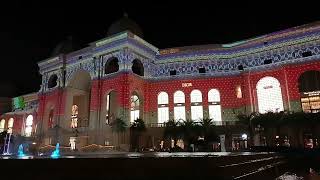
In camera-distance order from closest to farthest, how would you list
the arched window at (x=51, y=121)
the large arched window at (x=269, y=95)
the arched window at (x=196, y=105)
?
the large arched window at (x=269, y=95) < the arched window at (x=196, y=105) < the arched window at (x=51, y=121)

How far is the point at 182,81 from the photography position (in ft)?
135

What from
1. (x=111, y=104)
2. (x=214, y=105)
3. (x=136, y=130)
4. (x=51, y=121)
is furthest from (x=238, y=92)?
(x=51, y=121)

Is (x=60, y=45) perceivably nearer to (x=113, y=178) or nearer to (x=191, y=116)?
(x=191, y=116)

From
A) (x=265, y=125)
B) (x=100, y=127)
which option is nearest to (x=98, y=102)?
(x=100, y=127)

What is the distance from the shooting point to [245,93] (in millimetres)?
38406

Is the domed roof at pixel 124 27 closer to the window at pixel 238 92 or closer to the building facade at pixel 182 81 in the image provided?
the building facade at pixel 182 81

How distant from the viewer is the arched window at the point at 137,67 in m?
40.3

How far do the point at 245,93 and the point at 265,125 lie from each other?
23.8ft

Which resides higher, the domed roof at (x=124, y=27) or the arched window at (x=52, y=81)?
the domed roof at (x=124, y=27)

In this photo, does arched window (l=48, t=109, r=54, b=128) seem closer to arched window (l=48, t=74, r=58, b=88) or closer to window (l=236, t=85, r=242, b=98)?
arched window (l=48, t=74, r=58, b=88)

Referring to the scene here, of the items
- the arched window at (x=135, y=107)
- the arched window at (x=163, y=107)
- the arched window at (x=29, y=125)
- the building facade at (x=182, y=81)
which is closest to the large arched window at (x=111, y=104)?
the building facade at (x=182, y=81)

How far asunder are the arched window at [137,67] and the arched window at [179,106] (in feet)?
19.9

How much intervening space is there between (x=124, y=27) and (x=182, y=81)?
1250 centimetres

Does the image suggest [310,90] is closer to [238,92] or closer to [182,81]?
[238,92]
